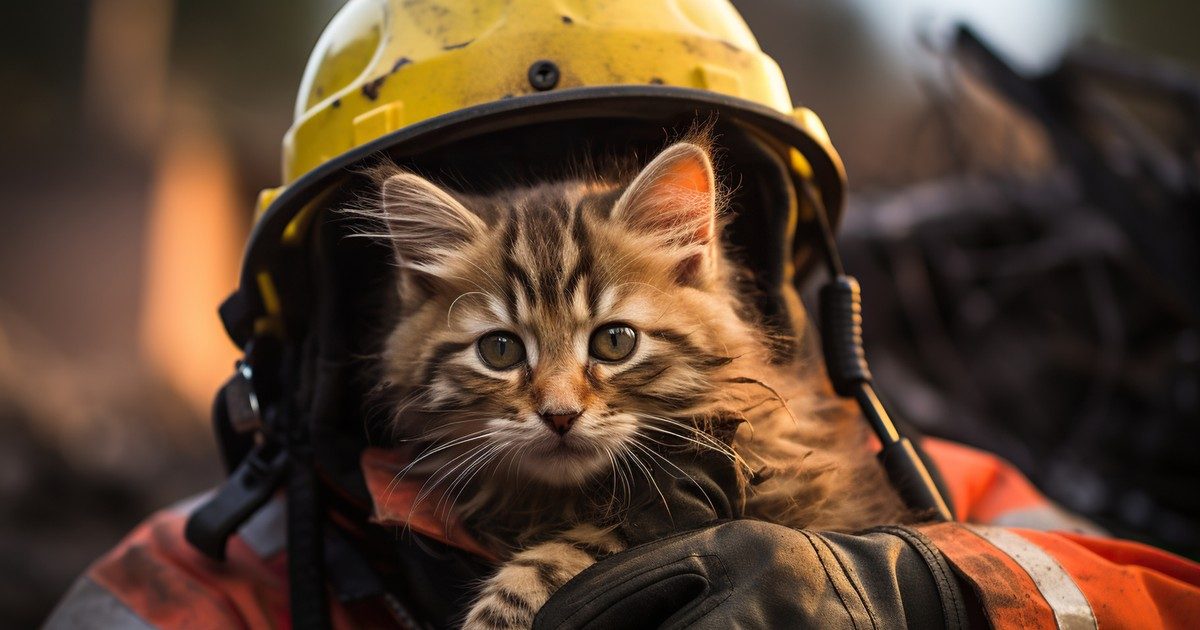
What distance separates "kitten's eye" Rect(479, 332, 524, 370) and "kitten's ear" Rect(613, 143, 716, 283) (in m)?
0.24

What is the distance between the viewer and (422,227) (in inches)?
50.3

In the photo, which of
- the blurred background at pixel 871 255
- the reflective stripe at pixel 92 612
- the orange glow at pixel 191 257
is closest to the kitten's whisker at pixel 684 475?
the reflective stripe at pixel 92 612

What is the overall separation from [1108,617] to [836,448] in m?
0.42

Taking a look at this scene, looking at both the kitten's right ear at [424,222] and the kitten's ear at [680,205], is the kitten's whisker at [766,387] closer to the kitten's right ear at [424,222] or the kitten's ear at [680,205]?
the kitten's ear at [680,205]

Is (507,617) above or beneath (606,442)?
beneath

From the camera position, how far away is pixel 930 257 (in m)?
3.76

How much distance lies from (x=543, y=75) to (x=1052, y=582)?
1.02m

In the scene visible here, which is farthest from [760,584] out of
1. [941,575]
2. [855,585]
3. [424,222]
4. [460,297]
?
[424,222]

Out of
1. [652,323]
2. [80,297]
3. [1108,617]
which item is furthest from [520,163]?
[80,297]

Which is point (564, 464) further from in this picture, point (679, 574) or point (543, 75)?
point (543, 75)

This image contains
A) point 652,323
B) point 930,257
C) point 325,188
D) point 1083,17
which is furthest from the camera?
point 1083,17

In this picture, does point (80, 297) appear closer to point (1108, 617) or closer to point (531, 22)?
point (531, 22)

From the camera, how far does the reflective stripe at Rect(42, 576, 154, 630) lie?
1.32 meters

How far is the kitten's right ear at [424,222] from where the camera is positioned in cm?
121
